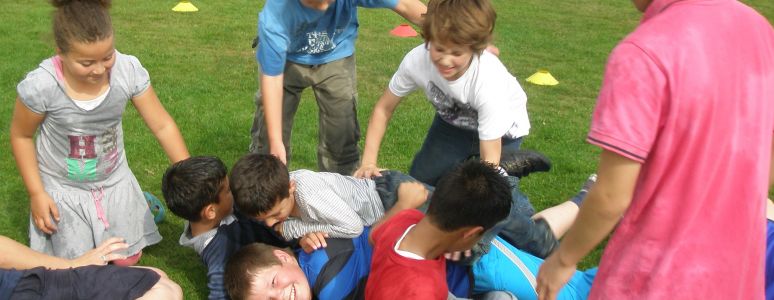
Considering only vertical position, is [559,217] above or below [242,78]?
above

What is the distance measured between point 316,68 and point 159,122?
109 cm

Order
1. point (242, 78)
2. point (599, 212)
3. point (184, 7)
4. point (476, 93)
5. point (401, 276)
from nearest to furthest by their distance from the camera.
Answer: point (599, 212)
point (401, 276)
point (476, 93)
point (242, 78)
point (184, 7)

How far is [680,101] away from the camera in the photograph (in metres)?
1.87

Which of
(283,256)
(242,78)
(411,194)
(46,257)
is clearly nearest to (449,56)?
(411,194)

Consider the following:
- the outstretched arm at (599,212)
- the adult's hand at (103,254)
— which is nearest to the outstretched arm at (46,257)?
the adult's hand at (103,254)

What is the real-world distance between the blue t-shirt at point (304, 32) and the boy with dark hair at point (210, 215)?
0.68 meters

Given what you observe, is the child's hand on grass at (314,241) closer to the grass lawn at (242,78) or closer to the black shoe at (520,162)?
the grass lawn at (242,78)

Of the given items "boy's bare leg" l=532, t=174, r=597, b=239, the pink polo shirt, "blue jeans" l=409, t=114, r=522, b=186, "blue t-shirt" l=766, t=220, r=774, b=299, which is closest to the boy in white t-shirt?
"blue jeans" l=409, t=114, r=522, b=186

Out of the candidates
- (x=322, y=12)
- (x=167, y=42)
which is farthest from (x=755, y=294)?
(x=167, y=42)

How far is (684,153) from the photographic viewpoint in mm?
1952

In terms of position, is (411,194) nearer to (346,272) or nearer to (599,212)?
(346,272)

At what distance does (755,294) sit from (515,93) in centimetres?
180

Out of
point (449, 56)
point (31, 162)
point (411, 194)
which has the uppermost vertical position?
point (449, 56)

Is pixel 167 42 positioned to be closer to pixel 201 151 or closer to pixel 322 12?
pixel 201 151
